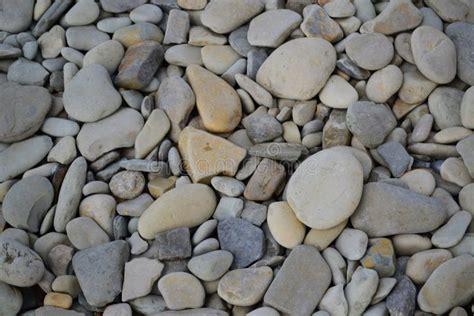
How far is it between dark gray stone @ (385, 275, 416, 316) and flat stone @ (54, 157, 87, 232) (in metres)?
0.79

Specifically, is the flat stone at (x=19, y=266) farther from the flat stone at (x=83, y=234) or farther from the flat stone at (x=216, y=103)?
the flat stone at (x=216, y=103)

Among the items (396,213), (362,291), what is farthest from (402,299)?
(396,213)

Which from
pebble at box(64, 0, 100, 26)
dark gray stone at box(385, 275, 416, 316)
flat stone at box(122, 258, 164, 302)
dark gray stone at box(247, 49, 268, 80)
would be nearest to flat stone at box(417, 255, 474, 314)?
dark gray stone at box(385, 275, 416, 316)

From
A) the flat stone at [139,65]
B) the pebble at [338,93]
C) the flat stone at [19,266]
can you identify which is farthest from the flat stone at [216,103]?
the flat stone at [19,266]

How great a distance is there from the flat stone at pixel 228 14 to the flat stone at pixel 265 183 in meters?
0.45

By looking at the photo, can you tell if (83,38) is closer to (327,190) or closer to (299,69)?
(299,69)

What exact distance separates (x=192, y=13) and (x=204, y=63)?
0.62 feet

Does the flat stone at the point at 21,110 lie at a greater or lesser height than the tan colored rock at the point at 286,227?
greater

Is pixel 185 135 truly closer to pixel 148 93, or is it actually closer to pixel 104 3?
pixel 148 93

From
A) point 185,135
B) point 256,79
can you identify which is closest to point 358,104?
point 256,79

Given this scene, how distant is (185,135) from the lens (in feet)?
5.02

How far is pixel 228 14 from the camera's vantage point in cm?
167

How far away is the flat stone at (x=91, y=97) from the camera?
Answer: 1.57 meters

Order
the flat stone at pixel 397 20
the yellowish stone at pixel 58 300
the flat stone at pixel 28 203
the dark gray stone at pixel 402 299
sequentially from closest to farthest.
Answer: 1. the dark gray stone at pixel 402 299
2. the yellowish stone at pixel 58 300
3. the flat stone at pixel 28 203
4. the flat stone at pixel 397 20
